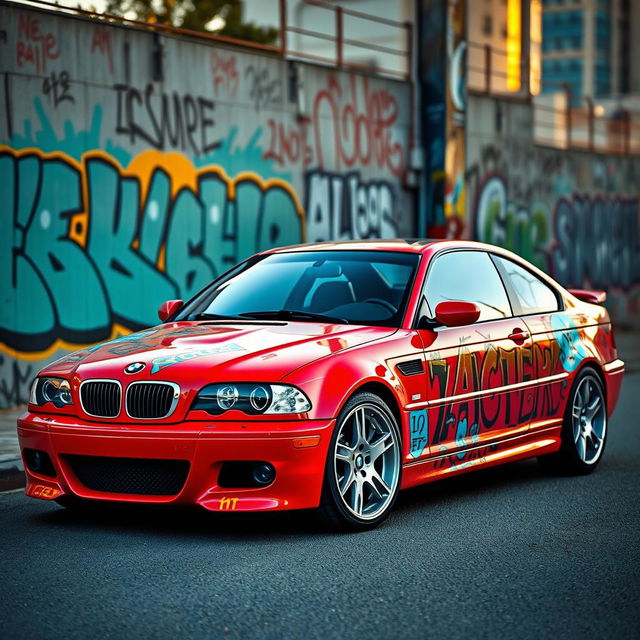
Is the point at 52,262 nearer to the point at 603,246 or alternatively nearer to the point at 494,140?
the point at 494,140

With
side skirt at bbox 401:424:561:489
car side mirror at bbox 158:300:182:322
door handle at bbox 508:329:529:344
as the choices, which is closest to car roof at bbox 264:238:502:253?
door handle at bbox 508:329:529:344

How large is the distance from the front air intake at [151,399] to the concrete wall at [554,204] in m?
14.2

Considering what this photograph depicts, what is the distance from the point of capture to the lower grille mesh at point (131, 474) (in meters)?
6.11

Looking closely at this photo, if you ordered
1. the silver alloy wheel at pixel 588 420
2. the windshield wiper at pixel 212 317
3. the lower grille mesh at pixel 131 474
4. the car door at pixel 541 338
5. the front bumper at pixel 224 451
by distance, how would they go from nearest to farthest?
the front bumper at pixel 224 451, the lower grille mesh at pixel 131 474, the windshield wiper at pixel 212 317, the car door at pixel 541 338, the silver alloy wheel at pixel 588 420

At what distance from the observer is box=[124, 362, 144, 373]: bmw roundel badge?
20.4 feet

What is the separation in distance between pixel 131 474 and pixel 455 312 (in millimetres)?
2031

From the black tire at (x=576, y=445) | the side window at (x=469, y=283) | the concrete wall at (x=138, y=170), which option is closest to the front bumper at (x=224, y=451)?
the side window at (x=469, y=283)

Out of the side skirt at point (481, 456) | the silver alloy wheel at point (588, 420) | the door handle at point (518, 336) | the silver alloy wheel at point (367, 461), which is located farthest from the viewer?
the silver alloy wheel at point (588, 420)

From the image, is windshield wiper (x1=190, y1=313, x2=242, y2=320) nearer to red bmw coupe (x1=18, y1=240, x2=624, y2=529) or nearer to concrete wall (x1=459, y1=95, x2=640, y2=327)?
red bmw coupe (x1=18, y1=240, x2=624, y2=529)

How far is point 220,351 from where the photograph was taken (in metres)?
6.37

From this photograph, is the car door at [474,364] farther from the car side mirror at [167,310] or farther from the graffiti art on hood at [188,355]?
the car side mirror at [167,310]

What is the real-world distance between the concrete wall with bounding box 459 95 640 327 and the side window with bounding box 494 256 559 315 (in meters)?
11.3

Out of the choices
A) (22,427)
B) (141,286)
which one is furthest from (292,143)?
(22,427)

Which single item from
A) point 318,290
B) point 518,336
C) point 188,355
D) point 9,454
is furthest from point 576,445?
point 9,454
